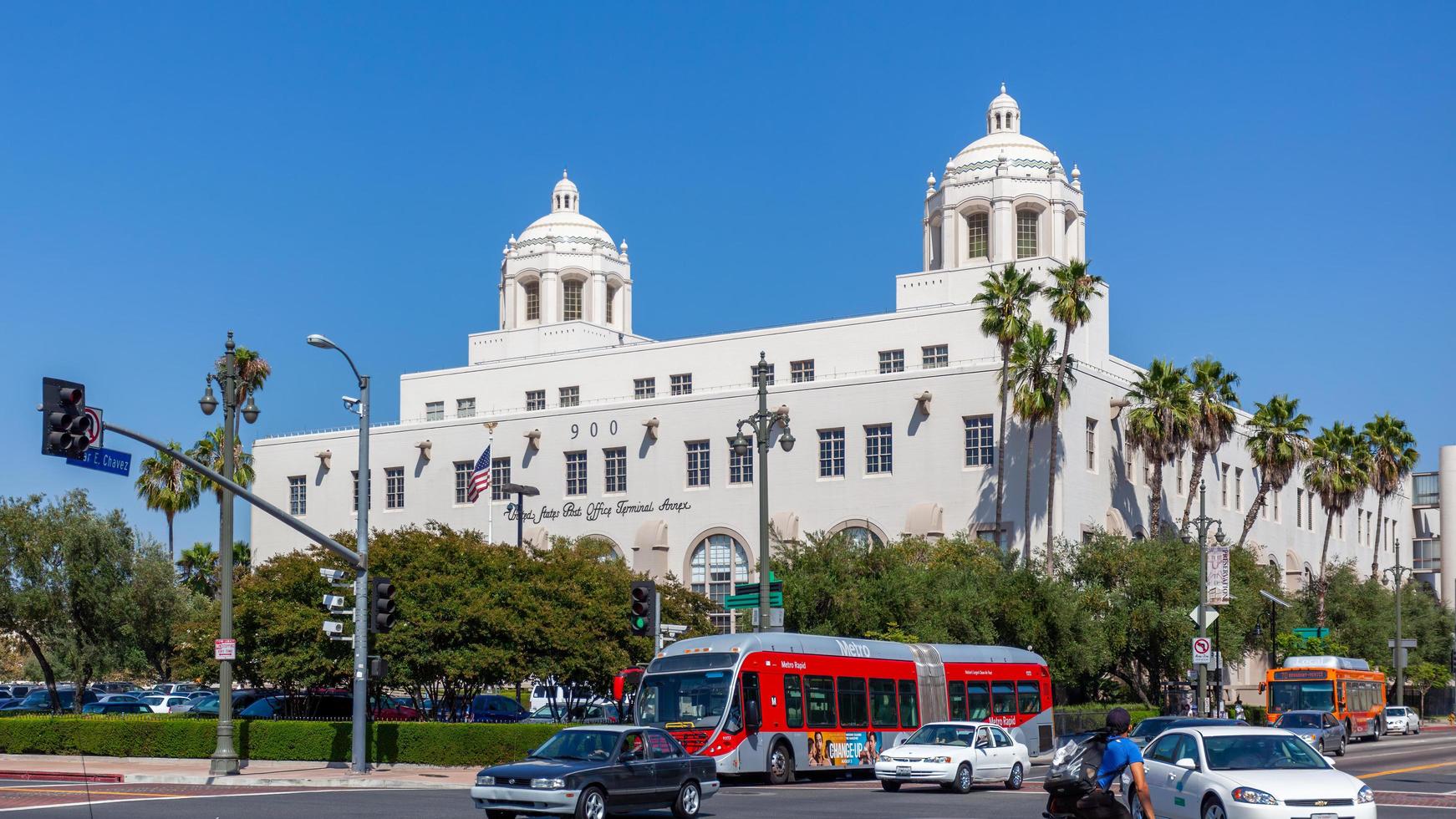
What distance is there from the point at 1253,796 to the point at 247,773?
22963mm

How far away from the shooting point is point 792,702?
1272 inches

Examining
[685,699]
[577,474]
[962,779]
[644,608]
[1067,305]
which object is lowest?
[962,779]

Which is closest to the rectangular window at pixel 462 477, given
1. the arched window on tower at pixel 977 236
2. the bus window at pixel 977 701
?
the arched window on tower at pixel 977 236

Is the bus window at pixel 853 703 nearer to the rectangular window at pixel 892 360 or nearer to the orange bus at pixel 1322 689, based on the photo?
the orange bus at pixel 1322 689

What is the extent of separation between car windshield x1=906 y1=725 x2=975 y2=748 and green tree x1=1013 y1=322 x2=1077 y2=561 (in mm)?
33269

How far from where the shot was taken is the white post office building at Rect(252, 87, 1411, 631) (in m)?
70.1

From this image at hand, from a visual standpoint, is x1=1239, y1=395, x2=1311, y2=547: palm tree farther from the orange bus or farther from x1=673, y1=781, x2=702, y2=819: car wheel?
x1=673, y1=781, x2=702, y2=819: car wheel

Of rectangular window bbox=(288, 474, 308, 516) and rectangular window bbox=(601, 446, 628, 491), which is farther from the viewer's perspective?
rectangular window bbox=(288, 474, 308, 516)

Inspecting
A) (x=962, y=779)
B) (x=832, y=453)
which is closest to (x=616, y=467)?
(x=832, y=453)

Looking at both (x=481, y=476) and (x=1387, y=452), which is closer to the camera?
(x=481, y=476)

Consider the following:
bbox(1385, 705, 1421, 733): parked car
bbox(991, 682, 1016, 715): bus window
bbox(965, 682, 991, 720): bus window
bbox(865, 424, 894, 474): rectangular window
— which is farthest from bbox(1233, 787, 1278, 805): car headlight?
bbox(1385, 705, 1421, 733): parked car

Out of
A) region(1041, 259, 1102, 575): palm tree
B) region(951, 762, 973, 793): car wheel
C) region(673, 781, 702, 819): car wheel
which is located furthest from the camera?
region(1041, 259, 1102, 575): palm tree

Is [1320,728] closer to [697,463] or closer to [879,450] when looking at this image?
[879,450]

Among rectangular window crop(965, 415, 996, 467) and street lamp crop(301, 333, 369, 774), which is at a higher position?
rectangular window crop(965, 415, 996, 467)
